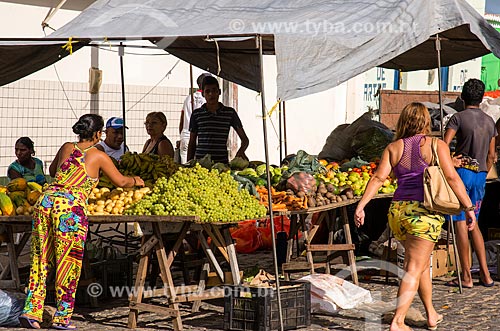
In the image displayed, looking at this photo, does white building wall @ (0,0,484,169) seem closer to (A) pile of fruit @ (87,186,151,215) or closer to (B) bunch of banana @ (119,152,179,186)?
(B) bunch of banana @ (119,152,179,186)

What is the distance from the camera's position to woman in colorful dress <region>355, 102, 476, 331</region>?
791 centimetres

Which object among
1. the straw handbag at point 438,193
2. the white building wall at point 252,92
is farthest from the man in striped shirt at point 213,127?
the white building wall at point 252,92

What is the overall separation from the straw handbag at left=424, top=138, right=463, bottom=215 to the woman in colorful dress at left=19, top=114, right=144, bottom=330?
2.83 meters

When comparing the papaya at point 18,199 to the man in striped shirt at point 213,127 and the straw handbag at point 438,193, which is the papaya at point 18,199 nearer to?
the man in striped shirt at point 213,127

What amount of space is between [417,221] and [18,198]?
372 cm

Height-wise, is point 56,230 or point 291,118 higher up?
point 291,118

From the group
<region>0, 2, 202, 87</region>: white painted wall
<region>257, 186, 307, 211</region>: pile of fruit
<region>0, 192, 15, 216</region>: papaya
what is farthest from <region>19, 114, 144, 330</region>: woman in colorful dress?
<region>0, 2, 202, 87</region>: white painted wall

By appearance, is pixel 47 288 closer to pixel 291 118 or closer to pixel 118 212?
pixel 118 212

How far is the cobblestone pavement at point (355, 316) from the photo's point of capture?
8.62 m

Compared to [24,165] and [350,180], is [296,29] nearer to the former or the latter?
[350,180]

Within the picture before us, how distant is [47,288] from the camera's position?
8.89 metres

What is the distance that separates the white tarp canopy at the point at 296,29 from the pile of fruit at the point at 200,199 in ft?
4.12

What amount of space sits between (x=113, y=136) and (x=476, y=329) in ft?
15.0

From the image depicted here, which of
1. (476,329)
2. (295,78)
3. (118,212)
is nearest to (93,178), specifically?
(118,212)
